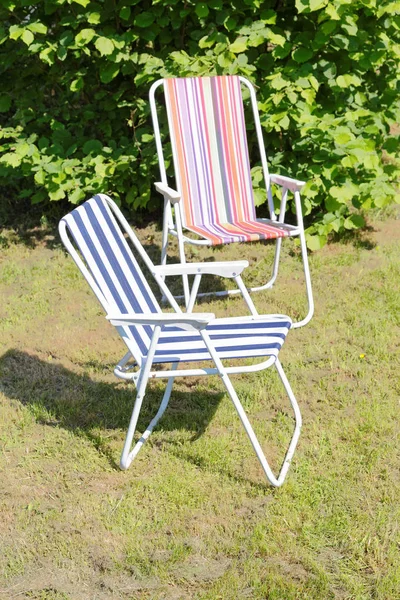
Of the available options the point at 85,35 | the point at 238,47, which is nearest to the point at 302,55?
the point at 238,47

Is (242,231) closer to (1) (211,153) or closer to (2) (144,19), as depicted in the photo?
(1) (211,153)

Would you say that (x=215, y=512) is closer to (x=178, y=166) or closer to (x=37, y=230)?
(x=178, y=166)

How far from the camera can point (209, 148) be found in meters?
4.37

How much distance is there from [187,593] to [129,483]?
23.5 inches

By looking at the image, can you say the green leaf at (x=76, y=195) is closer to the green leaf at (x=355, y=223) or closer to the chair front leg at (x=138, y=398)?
the green leaf at (x=355, y=223)

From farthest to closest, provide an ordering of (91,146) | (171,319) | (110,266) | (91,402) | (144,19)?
1. (91,146)
2. (144,19)
3. (91,402)
4. (110,266)
5. (171,319)

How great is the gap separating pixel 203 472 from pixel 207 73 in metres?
2.60

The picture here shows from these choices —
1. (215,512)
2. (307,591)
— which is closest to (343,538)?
(307,591)

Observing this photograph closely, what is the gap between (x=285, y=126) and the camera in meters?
4.66

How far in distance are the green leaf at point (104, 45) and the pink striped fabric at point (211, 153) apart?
0.70 metres

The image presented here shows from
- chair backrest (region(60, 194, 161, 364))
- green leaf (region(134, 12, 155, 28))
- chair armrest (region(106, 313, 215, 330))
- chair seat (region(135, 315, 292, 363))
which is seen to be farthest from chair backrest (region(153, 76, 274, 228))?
chair armrest (region(106, 313, 215, 330))

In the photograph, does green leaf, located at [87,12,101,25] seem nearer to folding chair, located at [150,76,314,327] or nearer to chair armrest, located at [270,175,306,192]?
folding chair, located at [150,76,314,327]

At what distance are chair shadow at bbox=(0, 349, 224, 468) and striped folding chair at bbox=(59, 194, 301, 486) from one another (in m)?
0.13

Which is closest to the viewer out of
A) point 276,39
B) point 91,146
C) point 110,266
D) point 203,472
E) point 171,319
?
point 171,319
